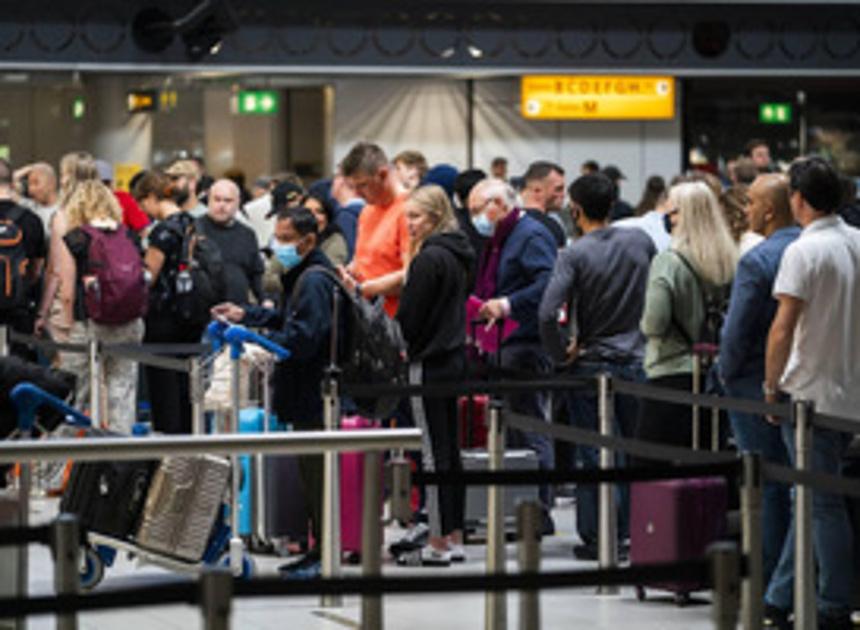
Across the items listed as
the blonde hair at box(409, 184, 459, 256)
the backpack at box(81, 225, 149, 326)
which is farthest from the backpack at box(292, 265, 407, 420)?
the backpack at box(81, 225, 149, 326)

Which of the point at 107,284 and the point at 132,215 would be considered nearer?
the point at 107,284

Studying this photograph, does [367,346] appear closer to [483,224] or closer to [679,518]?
[483,224]

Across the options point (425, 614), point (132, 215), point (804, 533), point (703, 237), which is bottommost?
point (425, 614)

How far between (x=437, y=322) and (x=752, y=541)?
12.9ft

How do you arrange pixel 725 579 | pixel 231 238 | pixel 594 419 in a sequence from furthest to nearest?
pixel 231 238 → pixel 594 419 → pixel 725 579

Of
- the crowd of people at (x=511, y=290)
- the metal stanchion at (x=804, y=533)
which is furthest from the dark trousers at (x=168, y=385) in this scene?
the metal stanchion at (x=804, y=533)

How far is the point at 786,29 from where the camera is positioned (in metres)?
21.8

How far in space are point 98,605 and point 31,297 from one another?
9.01 metres

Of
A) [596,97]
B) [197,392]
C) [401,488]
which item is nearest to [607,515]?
[197,392]

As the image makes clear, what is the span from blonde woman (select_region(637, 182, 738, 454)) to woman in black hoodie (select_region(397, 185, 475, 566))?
35.4 inches

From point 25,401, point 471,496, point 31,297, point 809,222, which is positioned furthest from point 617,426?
point 31,297

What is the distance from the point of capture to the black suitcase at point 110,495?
9516mm

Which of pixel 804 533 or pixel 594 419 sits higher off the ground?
pixel 594 419

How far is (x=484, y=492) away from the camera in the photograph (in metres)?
11.3
